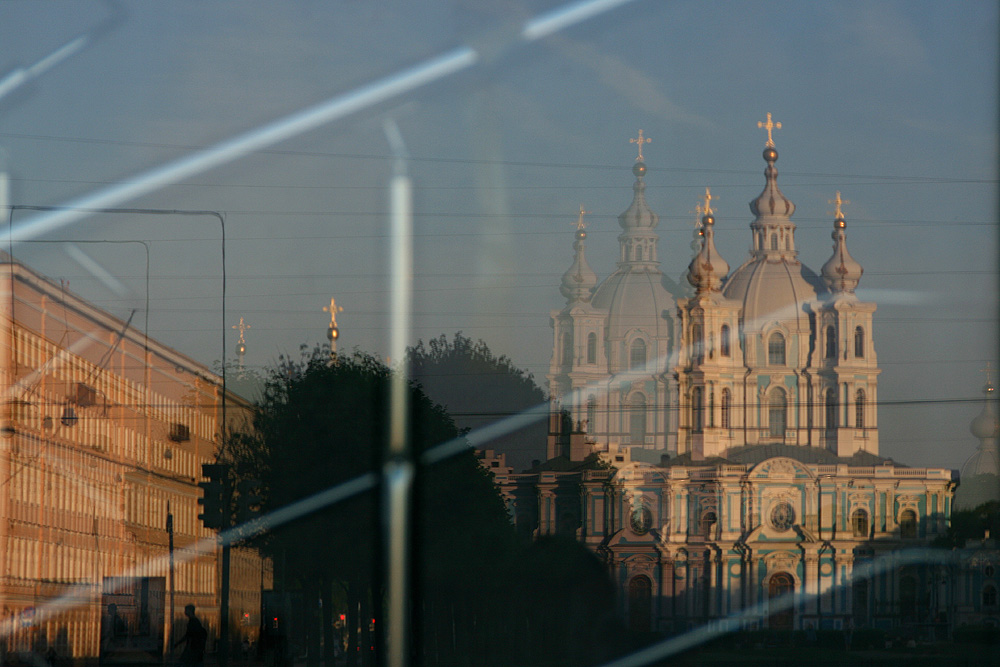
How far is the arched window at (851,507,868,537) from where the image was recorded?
67.1 meters

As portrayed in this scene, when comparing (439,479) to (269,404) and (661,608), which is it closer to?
A: (269,404)

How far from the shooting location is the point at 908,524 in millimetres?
65938

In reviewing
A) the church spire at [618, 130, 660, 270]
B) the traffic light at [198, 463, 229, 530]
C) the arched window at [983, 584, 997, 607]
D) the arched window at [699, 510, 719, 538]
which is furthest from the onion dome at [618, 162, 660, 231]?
the traffic light at [198, 463, 229, 530]

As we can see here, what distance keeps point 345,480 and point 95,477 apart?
30.4ft

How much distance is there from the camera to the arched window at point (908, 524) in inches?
2591

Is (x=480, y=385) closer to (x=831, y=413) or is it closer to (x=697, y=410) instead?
(x=697, y=410)

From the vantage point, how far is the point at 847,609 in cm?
6197

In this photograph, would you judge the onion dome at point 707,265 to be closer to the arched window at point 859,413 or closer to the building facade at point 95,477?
the arched window at point 859,413

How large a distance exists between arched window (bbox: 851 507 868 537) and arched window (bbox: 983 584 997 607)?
49.0ft

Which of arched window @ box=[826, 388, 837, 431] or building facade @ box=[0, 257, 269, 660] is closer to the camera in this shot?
building facade @ box=[0, 257, 269, 660]

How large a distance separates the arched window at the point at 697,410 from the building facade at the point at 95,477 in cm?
3779

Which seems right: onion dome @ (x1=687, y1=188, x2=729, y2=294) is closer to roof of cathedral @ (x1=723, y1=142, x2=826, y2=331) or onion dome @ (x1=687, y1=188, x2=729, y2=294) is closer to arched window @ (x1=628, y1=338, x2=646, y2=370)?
roof of cathedral @ (x1=723, y1=142, x2=826, y2=331)

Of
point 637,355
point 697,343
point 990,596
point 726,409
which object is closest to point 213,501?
point 990,596

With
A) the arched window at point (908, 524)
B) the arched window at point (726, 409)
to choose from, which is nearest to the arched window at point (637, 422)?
the arched window at point (726, 409)
